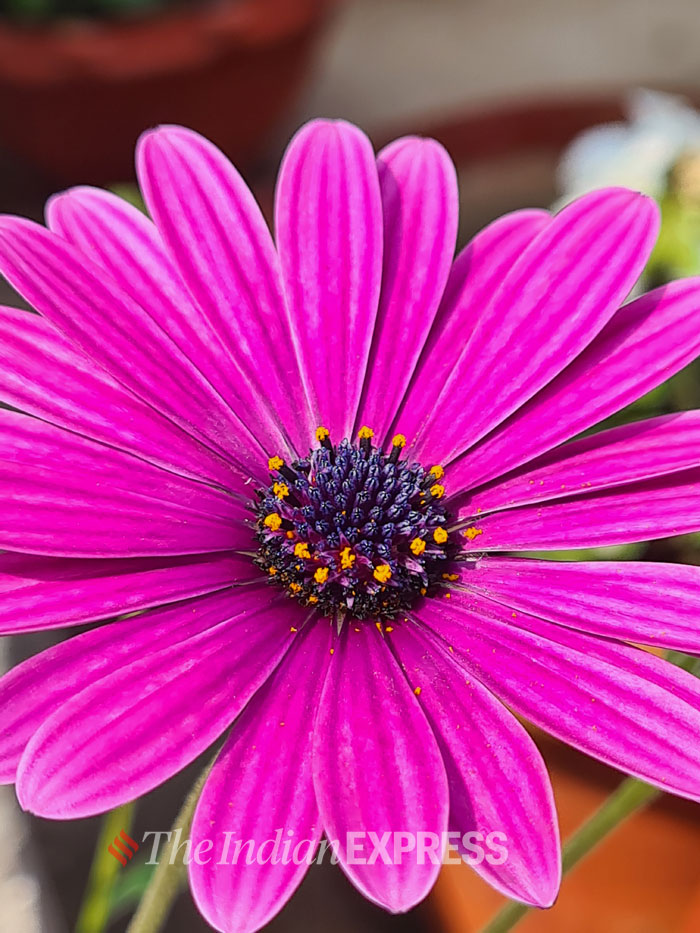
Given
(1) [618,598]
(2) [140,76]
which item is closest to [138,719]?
(1) [618,598]

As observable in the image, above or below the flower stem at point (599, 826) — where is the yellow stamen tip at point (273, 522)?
above

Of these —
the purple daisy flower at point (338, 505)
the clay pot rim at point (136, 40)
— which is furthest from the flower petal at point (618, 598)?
the clay pot rim at point (136, 40)

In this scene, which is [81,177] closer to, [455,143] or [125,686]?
[455,143]

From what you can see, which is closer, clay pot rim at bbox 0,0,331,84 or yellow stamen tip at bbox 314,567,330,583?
yellow stamen tip at bbox 314,567,330,583

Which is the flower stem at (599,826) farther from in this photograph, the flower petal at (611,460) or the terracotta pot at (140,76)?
the terracotta pot at (140,76)

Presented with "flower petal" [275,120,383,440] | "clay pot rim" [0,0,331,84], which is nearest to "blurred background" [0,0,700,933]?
"clay pot rim" [0,0,331,84]

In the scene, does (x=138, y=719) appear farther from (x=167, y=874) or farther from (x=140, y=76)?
(x=140, y=76)

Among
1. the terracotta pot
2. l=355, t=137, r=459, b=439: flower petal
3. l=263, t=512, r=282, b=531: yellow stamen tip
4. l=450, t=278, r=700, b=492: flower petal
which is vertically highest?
the terracotta pot

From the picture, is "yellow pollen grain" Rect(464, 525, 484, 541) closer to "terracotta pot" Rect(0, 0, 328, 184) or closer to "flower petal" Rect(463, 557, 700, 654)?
"flower petal" Rect(463, 557, 700, 654)
